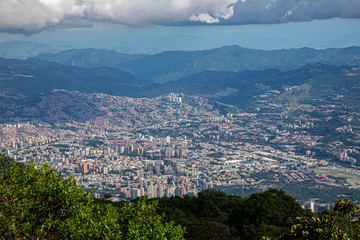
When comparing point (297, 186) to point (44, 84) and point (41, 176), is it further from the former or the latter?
point (44, 84)

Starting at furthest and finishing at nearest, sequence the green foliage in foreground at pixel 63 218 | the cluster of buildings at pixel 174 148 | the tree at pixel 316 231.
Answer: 1. the cluster of buildings at pixel 174 148
2. the green foliage in foreground at pixel 63 218
3. the tree at pixel 316 231

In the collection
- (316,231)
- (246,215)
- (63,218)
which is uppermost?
(316,231)

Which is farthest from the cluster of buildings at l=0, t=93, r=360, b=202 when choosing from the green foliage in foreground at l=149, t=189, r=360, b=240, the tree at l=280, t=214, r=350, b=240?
the tree at l=280, t=214, r=350, b=240

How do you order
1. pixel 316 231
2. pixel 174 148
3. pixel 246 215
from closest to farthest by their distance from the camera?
1. pixel 316 231
2. pixel 246 215
3. pixel 174 148

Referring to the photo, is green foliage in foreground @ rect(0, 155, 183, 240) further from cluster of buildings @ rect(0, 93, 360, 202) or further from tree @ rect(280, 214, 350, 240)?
cluster of buildings @ rect(0, 93, 360, 202)

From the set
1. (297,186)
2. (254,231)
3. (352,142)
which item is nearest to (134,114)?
(352,142)

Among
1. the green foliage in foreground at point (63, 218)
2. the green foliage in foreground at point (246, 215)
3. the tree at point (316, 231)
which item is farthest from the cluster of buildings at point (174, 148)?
the tree at point (316, 231)

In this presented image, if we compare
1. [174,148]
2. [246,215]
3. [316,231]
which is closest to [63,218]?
[316,231]

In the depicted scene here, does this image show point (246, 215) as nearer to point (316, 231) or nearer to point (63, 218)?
point (316, 231)

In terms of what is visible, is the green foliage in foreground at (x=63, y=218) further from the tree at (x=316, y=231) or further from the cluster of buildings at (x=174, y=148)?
the cluster of buildings at (x=174, y=148)
